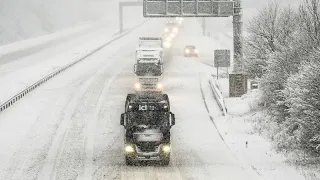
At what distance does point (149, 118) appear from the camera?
22.2 meters

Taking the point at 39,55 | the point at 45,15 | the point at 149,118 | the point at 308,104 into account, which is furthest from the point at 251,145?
the point at 45,15

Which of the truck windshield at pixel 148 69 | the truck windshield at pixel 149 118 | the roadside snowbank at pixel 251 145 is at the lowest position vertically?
the roadside snowbank at pixel 251 145

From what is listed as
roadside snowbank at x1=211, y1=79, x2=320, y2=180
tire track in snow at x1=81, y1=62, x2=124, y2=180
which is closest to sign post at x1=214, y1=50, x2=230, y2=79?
roadside snowbank at x1=211, y1=79, x2=320, y2=180

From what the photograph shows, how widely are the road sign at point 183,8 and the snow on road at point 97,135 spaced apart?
5633mm

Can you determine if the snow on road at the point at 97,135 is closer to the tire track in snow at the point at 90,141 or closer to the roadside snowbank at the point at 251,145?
the tire track in snow at the point at 90,141

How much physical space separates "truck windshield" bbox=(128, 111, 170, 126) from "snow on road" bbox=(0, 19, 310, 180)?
1810mm

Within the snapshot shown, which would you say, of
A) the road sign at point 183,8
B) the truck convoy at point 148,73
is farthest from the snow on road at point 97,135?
the road sign at point 183,8

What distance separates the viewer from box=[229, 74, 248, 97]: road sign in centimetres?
3791

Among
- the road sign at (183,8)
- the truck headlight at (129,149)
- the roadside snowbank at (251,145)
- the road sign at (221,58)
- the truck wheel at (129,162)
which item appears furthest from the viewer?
the road sign at (183,8)

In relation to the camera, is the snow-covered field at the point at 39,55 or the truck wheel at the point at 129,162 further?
the snow-covered field at the point at 39,55

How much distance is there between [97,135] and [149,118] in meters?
6.27

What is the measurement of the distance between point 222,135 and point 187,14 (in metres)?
16.6

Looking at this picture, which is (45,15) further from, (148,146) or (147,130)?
(148,146)

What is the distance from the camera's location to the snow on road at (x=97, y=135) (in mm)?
21719
